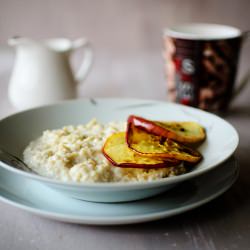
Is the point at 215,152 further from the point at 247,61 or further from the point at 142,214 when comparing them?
the point at 247,61

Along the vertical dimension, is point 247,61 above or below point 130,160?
below

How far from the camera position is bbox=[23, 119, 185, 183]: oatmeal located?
708 millimetres

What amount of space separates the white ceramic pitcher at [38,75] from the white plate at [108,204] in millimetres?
480

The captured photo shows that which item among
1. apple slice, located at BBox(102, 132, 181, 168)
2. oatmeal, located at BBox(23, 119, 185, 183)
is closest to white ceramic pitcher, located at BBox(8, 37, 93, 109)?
oatmeal, located at BBox(23, 119, 185, 183)

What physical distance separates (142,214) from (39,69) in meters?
0.68

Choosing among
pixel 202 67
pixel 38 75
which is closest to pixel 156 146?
pixel 202 67

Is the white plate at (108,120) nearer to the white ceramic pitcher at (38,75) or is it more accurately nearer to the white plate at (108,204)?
the white plate at (108,204)

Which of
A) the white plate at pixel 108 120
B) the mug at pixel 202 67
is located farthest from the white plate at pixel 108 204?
the mug at pixel 202 67

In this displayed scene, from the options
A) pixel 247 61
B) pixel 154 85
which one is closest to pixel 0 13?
pixel 154 85

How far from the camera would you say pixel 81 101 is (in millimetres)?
1032

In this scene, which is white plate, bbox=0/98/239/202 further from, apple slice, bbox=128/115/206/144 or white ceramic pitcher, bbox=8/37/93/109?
white ceramic pitcher, bbox=8/37/93/109

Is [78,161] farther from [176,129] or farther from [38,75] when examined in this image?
[38,75]

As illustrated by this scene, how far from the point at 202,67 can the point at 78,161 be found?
0.54 metres

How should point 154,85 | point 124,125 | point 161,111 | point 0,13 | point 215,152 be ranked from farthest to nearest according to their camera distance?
point 0,13
point 154,85
point 161,111
point 124,125
point 215,152
